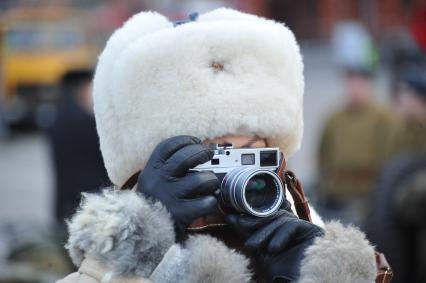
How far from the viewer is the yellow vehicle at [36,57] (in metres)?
15.0

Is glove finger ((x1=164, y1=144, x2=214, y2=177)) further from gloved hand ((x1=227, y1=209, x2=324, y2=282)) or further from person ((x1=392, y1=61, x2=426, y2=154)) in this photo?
person ((x1=392, y1=61, x2=426, y2=154))

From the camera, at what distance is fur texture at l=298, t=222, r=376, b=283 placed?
1713 millimetres

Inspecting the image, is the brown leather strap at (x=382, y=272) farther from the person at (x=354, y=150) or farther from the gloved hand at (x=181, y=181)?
the person at (x=354, y=150)

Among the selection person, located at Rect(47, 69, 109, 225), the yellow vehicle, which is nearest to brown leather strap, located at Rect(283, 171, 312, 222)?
person, located at Rect(47, 69, 109, 225)

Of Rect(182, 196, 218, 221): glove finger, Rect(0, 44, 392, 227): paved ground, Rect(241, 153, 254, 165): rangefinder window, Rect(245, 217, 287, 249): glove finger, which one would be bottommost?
Rect(0, 44, 392, 227): paved ground

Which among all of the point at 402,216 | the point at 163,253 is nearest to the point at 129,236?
the point at 163,253

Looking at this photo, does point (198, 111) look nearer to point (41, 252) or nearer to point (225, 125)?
point (225, 125)

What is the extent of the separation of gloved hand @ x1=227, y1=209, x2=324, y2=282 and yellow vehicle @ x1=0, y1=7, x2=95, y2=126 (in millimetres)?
13083

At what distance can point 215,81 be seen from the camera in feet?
6.37

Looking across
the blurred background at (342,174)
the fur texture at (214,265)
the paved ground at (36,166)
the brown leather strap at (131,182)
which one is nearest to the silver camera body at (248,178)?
the fur texture at (214,265)

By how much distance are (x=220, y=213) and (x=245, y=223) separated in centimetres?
8

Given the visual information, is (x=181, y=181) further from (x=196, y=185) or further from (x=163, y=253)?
(x=163, y=253)

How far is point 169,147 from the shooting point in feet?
5.91

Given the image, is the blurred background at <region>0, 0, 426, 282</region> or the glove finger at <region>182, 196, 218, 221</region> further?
the blurred background at <region>0, 0, 426, 282</region>
